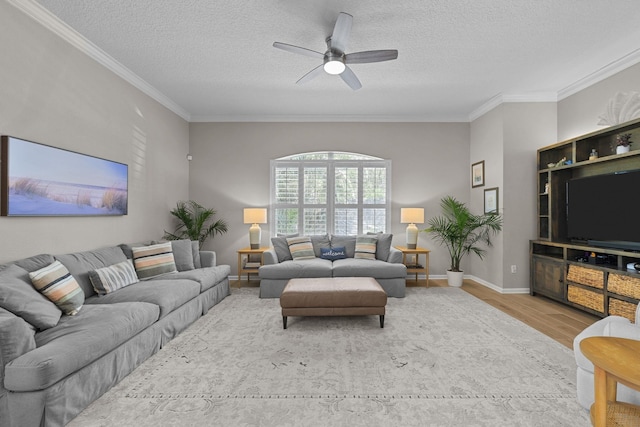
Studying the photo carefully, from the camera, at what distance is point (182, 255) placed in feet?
14.8

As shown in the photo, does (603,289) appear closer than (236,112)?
Yes

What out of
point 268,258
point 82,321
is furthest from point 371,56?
point 82,321

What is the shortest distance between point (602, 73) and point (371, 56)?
10.8 feet

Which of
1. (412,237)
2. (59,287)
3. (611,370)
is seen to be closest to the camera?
Result: (611,370)

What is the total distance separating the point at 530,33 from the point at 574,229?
258 cm

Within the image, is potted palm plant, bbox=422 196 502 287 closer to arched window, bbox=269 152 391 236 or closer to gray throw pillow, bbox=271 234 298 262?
arched window, bbox=269 152 391 236

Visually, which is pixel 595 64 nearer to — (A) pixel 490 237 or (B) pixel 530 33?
(B) pixel 530 33

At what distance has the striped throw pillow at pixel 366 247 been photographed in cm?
545

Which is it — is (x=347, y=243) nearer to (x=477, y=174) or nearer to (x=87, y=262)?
(x=477, y=174)

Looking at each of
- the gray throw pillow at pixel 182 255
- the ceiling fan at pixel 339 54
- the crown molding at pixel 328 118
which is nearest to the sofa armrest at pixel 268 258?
the gray throw pillow at pixel 182 255

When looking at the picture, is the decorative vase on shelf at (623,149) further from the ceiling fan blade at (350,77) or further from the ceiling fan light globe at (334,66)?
the ceiling fan light globe at (334,66)

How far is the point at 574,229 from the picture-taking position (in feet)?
14.0

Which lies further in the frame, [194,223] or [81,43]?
[194,223]

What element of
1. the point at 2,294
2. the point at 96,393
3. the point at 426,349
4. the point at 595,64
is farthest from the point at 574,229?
the point at 2,294
